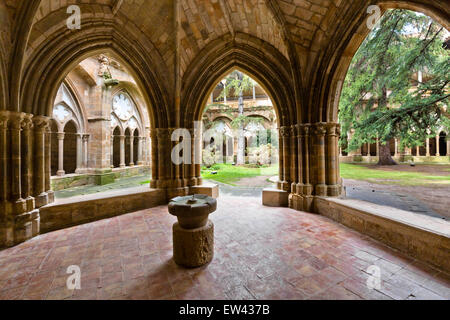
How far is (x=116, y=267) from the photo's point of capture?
7.90 ft

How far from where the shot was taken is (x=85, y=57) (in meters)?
4.34

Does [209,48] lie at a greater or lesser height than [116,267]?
greater

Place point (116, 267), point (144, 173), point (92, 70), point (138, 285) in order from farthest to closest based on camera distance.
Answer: point (144, 173) < point (92, 70) < point (116, 267) < point (138, 285)

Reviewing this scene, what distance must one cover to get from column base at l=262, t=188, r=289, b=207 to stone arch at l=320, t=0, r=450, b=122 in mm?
2069

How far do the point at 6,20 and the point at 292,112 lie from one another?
19.3 feet

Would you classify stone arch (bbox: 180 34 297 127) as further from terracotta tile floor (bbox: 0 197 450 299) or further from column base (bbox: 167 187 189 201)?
terracotta tile floor (bbox: 0 197 450 299)

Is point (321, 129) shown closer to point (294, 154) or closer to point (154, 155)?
point (294, 154)

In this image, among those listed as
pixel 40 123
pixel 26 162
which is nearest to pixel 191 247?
pixel 26 162

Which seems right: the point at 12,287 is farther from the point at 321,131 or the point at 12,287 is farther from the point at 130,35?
the point at 321,131

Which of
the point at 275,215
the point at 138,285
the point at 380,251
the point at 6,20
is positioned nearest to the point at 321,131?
the point at 275,215

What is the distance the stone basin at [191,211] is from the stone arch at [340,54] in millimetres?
3649

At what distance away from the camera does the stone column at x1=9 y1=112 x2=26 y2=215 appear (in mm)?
3283

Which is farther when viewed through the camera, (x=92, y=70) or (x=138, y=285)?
(x=92, y=70)

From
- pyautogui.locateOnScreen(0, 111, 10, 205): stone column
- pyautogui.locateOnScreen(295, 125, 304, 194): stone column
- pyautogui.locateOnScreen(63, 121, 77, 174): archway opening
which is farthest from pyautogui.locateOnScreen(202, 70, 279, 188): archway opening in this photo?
pyautogui.locateOnScreen(0, 111, 10, 205): stone column
